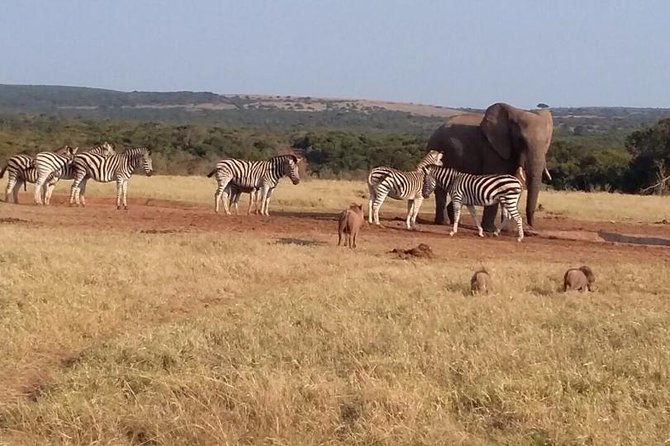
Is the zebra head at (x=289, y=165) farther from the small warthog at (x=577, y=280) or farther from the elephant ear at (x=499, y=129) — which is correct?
the small warthog at (x=577, y=280)

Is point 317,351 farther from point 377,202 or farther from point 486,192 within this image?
point 377,202

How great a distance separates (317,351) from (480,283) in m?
3.76

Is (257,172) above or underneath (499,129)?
underneath

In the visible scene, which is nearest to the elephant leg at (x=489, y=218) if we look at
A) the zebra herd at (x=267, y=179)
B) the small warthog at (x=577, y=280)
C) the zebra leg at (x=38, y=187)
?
the zebra herd at (x=267, y=179)

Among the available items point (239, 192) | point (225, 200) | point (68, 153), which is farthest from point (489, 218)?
point (68, 153)

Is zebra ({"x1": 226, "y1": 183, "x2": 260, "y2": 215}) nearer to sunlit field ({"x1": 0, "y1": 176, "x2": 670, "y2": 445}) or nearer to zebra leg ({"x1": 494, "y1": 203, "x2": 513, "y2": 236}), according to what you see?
zebra leg ({"x1": 494, "y1": 203, "x2": 513, "y2": 236})

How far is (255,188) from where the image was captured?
22.5 meters

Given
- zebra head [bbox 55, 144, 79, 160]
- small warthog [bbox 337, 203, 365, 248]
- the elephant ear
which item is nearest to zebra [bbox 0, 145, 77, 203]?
zebra head [bbox 55, 144, 79, 160]

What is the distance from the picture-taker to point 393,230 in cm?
1980

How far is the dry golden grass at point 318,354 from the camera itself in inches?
264

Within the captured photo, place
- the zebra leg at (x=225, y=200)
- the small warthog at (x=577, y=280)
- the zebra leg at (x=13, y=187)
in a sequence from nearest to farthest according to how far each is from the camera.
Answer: the small warthog at (x=577, y=280), the zebra leg at (x=225, y=200), the zebra leg at (x=13, y=187)

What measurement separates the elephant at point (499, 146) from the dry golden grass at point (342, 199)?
4.71 m

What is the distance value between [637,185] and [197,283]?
99.0ft

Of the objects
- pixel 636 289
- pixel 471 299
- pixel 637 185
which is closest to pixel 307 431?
pixel 471 299
